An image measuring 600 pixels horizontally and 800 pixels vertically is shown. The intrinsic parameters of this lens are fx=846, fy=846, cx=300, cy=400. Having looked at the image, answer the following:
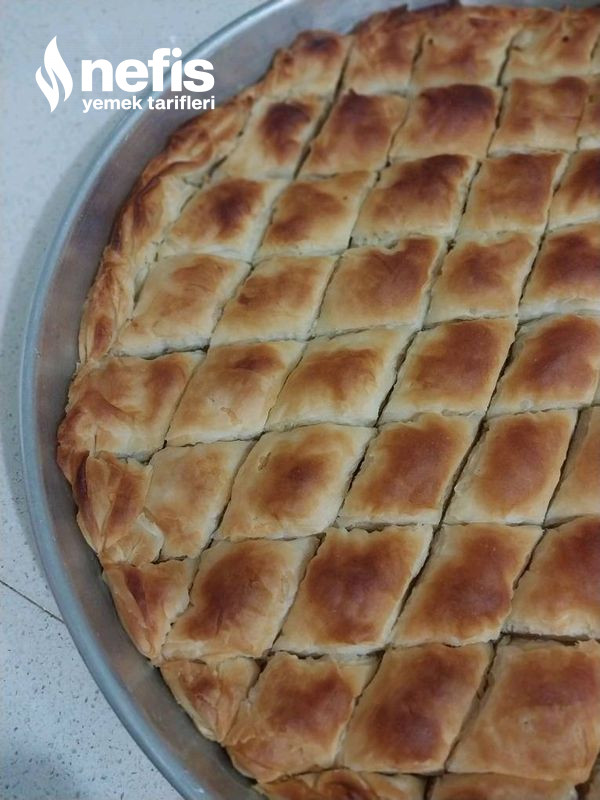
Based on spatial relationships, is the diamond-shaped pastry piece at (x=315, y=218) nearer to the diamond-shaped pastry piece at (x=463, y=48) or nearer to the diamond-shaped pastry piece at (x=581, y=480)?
the diamond-shaped pastry piece at (x=463, y=48)

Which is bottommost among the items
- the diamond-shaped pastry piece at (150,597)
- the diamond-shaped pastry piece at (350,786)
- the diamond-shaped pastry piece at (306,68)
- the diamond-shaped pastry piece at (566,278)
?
the diamond-shaped pastry piece at (350,786)

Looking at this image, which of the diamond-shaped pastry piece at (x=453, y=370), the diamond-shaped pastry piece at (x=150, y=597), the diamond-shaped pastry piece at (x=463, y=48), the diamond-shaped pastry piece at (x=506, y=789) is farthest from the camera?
the diamond-shaped pastry piece at (x=463, y=48)

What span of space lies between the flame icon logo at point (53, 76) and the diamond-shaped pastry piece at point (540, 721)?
1.71 metres

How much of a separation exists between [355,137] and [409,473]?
2.75 ft

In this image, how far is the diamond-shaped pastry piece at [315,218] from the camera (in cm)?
173

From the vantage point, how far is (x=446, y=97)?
1868 millimetres

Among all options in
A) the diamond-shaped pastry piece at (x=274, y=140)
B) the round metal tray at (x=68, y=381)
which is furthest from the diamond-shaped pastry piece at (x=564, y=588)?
the diamond-shaped pastry piece at (x=274, y=140)

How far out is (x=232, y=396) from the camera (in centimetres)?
154

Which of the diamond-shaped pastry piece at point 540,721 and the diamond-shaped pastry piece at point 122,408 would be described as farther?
the diamond-shaped pastry piece at point 122,408

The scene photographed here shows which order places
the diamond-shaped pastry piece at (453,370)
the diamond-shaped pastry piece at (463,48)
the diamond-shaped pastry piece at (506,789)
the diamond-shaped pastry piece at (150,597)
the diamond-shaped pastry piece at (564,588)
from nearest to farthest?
the diamond-shaped pastry piece at (506,789), the diamond-shaped pastry piece at (564,588), the diamond-shaped pastry piece at (150,597), the diamond-shaped pastry piece at (453,370), the diamond-shaped pastry piece at (463,48)

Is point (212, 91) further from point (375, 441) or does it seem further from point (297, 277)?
point (375, 441)

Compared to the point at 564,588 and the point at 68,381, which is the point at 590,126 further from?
the point at 68,381

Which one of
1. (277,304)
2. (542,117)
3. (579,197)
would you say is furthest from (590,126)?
(277,304)

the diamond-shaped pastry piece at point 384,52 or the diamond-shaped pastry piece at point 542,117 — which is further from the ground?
the diamond-shaped pastry piece at point 384,52
